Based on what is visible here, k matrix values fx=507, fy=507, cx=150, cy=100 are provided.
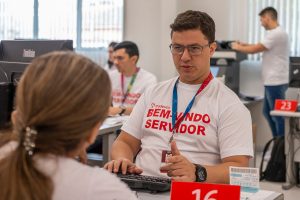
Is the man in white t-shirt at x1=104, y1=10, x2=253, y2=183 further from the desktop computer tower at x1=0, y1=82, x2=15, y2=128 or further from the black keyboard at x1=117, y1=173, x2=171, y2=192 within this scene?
the desktop computer tower at x1=0, y1=82, x2=15, y2=128

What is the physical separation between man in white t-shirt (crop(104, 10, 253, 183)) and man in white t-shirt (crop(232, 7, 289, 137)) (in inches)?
137

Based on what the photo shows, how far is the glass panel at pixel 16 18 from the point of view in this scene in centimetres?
620

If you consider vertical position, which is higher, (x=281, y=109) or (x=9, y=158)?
(x=9, y=158)

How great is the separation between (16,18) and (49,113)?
5.57 meters

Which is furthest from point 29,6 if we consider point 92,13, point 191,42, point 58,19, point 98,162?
point 191,42

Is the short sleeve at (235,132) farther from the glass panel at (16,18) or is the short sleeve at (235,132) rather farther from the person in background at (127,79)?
the glass panel at (16,18)

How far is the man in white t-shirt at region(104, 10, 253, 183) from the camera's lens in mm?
1976

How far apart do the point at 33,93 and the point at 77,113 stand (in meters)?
0.09

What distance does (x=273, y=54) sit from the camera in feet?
18.1

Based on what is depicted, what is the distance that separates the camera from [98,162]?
3.53m

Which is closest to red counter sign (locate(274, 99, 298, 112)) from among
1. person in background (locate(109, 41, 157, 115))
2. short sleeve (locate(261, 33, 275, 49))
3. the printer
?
person in background (locate(109, 41, 157, 115))

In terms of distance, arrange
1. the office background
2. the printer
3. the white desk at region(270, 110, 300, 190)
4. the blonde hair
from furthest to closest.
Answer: the office background
the printer
the white desk at region(270, 110, 300, 190)
the blonde hair

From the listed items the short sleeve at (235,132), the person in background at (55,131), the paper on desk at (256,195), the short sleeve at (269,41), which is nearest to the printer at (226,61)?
the short sleeve at (269,41)

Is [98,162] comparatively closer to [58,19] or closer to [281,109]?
[281,109]
